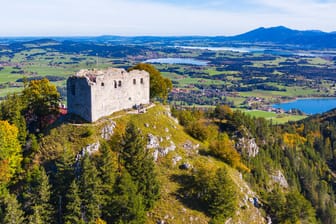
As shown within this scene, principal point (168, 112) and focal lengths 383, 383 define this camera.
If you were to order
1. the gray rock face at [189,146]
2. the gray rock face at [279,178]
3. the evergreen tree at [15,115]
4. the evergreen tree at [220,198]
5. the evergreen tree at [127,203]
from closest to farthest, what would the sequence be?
the evergreen tree at [127,203] → the evergreen tree at [220,198] → the evergreen tree at [15,115] → the gray rock face at [189,146] → the gray rock face at [279,178]

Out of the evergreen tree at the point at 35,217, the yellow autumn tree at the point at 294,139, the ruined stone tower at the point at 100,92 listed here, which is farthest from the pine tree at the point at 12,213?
the yellow autumn tree at the point at 294,139

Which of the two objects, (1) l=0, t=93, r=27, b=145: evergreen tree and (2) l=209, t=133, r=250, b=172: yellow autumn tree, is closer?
(1) l=0, t=93, r=27, b=145: evergreen tree

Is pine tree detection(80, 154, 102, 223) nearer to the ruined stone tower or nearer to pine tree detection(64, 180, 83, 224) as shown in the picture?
pine tree detection(64, 180, 83, 224)

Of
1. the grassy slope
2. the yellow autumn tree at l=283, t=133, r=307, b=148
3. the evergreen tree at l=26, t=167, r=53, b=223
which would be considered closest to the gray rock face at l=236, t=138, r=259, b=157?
the grassy slope

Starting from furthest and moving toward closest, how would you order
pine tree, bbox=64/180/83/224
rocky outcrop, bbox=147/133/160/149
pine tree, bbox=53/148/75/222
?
rocky outcrop, bbox=147/133/160/149
pine tree, bbox=53/148/75/222
pine tree, bbox=64/180/83/224

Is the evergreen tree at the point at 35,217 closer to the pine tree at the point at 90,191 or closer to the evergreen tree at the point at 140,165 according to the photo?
the pine tree at the point at 90,191

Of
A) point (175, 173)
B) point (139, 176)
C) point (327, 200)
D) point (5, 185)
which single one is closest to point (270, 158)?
point (327, 200)
